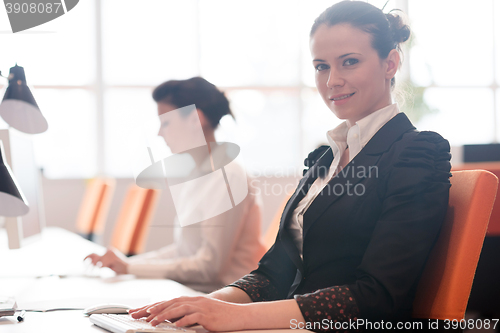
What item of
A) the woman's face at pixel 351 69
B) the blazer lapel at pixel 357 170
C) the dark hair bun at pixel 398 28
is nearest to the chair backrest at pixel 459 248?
the blazer lapel at pixel 357 170

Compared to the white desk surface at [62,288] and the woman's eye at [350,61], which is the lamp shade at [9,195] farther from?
→ the woman's eye at [350,61]

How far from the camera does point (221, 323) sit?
2.63 ft

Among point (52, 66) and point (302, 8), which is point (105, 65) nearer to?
point (52, 66)

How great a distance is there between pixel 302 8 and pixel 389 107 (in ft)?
14.3

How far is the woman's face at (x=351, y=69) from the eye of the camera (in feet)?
3.49

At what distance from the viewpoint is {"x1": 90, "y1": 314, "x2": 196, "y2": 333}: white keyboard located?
2.50 ft

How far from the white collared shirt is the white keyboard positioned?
413 mm

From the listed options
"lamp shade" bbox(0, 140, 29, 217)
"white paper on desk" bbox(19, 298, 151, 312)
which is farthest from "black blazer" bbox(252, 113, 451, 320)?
"lamp shade" bbox(0, 140, 29, 217)

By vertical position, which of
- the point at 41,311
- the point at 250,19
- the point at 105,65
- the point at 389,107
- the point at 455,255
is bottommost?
the point at 41,311

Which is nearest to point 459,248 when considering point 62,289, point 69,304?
point 69,304

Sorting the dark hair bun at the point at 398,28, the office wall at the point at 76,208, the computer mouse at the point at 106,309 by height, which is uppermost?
the dark hair bun at the point at 398,28

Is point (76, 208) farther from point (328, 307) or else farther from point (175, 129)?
point (328, 307)

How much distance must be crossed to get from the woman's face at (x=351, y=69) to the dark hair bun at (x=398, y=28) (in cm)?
6

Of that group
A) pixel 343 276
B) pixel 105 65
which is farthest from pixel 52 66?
pixel 343 276
